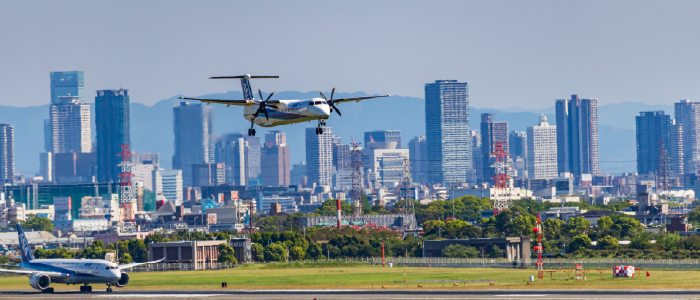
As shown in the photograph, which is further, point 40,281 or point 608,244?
point 608,244

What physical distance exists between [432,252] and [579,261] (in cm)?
3222

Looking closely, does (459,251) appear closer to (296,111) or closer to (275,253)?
(275,253)

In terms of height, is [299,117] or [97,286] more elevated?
[299,117]

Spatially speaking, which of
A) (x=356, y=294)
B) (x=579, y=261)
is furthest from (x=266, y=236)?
(x=356, y=294)

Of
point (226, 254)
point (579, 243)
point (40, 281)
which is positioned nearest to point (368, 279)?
point (40, 281)

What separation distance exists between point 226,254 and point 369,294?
234 feet

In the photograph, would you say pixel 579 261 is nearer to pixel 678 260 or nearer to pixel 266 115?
pixel 678 260

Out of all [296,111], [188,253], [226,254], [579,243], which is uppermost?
[296,111]

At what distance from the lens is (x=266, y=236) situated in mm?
192625

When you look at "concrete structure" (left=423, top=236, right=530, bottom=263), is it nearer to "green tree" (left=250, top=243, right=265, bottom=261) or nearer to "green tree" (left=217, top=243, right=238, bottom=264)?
"green tree" (left=250, top=243, right=265, bottom=261)

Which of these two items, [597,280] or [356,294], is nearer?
[356,294]

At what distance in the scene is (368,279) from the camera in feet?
386

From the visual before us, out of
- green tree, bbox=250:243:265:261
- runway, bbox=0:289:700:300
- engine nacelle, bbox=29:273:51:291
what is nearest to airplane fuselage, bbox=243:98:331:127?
runway, bbox=0:289:700:300

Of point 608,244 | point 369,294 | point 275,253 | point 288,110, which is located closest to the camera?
point 288,110
